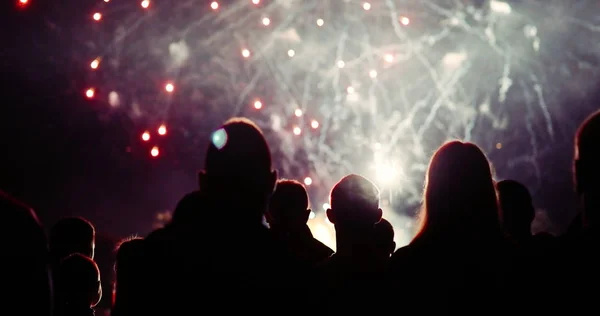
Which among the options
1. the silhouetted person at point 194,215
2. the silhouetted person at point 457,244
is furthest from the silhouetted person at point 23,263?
the silhouetted person at point 457,244

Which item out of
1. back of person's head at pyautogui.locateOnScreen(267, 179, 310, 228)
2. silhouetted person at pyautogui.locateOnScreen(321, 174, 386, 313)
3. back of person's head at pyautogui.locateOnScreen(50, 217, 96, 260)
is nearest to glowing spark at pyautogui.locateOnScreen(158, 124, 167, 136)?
back of person's head at pyautogui.locateOnScreen(50, 217, 96, 260)

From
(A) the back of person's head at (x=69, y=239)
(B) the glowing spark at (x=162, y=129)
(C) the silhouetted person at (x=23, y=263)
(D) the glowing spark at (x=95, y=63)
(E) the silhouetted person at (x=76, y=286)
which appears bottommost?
(C) the silhouetted person at (x=23, y=263)

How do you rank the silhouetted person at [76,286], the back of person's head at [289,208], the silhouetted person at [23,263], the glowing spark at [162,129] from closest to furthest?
the silhouetted person at [23,263], the silhouetted person at [76,286], the back of person's head at [289,208], the glowing spark at [162,129]

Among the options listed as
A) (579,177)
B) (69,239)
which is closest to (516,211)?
(579,177)

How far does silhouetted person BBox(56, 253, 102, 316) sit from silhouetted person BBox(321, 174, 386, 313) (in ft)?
4.90

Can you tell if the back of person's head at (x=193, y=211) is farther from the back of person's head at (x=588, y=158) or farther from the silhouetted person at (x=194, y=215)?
the back of person's head at (x=588, y=158)

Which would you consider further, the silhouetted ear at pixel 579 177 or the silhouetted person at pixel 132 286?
the silhouetted ear at pixel 579 177

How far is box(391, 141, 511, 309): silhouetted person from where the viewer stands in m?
2.14

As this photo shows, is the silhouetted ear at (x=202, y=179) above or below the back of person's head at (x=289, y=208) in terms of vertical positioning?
below

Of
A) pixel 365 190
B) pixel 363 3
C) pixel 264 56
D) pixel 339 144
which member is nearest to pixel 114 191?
pixel 264 56

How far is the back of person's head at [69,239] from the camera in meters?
3.71

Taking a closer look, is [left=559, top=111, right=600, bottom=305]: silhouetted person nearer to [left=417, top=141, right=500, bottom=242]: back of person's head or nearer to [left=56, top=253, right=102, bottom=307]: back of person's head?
[left=417, top=141, right=500, bottom=242]: back of person's head

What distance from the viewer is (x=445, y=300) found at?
213cm

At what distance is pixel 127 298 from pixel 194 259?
0.95ft
